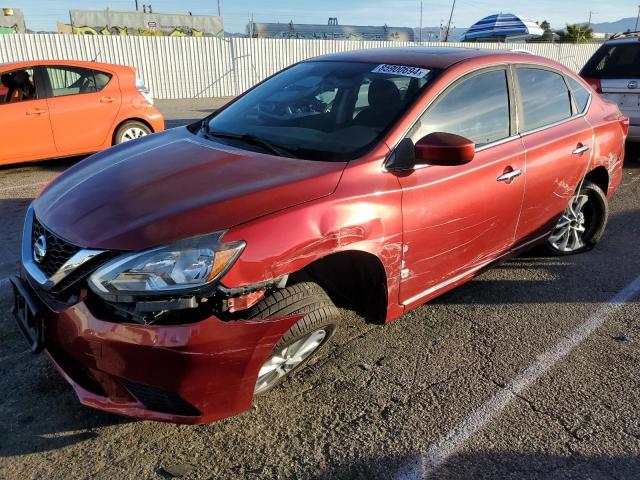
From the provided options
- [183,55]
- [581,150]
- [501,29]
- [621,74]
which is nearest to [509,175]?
[581,150]

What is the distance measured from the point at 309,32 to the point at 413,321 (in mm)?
42152

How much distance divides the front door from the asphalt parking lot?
1.36ft

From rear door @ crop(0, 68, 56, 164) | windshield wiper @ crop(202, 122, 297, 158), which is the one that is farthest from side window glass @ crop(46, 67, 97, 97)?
windshield wiper @ crop(202, 122, 297, 158)

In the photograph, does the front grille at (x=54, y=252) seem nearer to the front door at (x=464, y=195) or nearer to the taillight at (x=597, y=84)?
the front door at (x=464, y=195)

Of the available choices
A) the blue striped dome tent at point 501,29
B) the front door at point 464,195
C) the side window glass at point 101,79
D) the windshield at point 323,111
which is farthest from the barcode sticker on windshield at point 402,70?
the blue striped dome tent at point 501,29

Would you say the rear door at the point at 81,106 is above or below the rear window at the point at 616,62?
below

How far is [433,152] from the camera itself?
8.79 feet

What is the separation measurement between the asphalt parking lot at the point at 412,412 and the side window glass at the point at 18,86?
4262 millimetres

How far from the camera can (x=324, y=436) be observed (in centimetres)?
245

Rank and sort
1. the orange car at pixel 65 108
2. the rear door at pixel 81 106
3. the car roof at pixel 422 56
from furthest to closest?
the rear door at pixel 81 106, the orange car at pixel 65 108, the car roof at pixel 422 56

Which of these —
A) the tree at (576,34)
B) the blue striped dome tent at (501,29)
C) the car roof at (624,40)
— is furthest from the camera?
the tree at (576,34)

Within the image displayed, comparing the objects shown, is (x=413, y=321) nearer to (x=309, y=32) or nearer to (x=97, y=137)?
(x=97, y=137)

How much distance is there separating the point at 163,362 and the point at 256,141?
4.82 feet

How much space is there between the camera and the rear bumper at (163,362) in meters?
2.08
